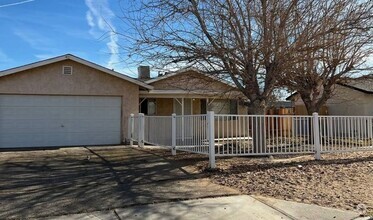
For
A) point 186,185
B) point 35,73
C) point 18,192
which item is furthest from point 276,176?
point 35,73

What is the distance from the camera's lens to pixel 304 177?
877cm

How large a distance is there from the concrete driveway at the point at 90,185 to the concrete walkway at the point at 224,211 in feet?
0.99

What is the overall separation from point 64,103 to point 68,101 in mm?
206

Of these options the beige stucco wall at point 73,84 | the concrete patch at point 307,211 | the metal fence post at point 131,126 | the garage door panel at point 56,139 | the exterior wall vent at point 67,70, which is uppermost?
the exterior wall vent at point 67,70

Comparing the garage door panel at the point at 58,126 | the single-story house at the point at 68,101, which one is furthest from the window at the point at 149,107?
the garage door panel at the point at 58,126

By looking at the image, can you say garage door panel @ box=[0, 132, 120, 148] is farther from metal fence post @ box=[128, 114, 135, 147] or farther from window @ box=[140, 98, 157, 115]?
window @ box=[140, 98, 157, 115]

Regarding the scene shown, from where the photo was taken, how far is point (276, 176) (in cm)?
874

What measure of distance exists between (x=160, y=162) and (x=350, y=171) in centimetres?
539

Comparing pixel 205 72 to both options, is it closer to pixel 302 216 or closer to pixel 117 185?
pixel 117 185

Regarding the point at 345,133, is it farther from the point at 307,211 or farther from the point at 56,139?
the point at 56,139

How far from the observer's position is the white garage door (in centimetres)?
1614

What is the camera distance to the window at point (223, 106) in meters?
21.0

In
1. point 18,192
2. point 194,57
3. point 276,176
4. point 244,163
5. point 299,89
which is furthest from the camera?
point 299,89

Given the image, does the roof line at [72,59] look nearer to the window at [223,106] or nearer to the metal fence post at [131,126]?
the metal fence post at [131,126]
